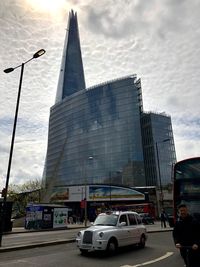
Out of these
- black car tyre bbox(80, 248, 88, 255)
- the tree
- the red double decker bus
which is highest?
the tree

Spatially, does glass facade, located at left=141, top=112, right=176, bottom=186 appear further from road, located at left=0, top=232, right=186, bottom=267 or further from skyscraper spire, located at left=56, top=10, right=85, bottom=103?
road, located at left=0, top=232, right=186, bottom=267


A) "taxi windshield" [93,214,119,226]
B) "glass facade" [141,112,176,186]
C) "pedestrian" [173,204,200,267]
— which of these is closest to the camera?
"pedestrian" [173,204,200,267]

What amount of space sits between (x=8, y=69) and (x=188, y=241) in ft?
50.5

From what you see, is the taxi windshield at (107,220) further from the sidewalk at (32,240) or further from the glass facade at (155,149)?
the glass facade at (155,149)

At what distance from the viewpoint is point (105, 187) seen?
68.4 meters

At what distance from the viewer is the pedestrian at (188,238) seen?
6.18m

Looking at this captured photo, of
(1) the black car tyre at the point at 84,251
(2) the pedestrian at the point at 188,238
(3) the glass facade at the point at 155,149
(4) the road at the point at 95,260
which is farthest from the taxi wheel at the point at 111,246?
(3) the glass facade at the point at 155,149

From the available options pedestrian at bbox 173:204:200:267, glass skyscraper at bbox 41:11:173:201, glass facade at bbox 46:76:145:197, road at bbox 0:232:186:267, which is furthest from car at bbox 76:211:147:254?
glass facade at bbox 46:76:145:197

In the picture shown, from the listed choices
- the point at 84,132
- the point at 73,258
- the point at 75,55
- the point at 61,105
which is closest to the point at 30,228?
the point at 73,258

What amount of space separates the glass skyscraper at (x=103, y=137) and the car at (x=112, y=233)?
84.7 metres

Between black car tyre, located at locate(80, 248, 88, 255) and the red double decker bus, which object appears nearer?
the red double decker bus

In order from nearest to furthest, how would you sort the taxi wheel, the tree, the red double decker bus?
the red double decker bus < the taxi wheel < the tree

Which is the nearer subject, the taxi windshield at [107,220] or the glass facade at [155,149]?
the taxi windshield at [107,220]

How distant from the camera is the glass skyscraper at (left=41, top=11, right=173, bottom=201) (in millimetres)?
109250
